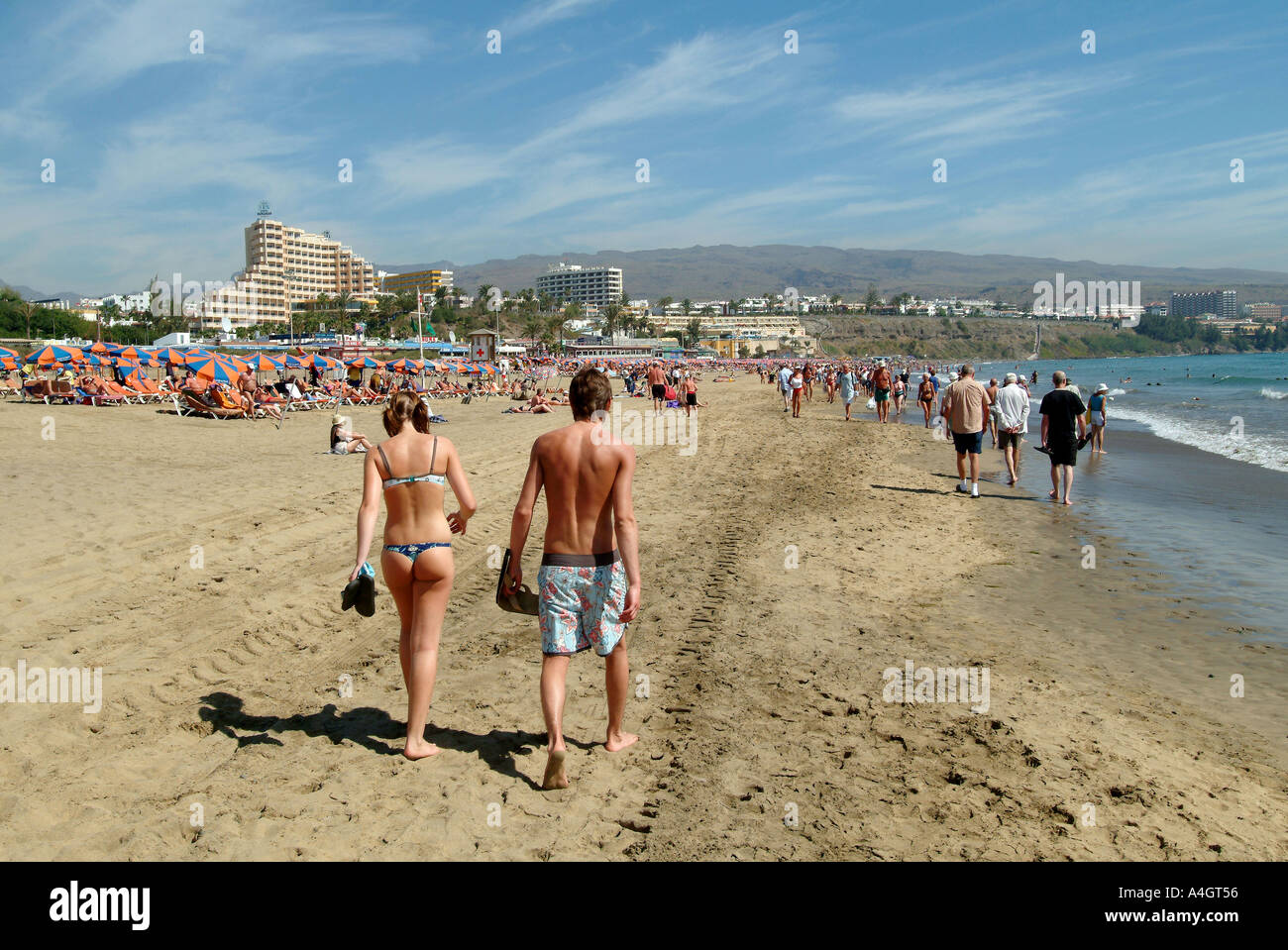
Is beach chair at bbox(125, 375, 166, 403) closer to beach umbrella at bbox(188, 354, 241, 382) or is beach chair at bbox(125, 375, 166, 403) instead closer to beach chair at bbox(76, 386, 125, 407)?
beach chair at bbox(76, 386, 125, 407)

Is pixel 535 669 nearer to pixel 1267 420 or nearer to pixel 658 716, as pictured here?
pixel 658 716

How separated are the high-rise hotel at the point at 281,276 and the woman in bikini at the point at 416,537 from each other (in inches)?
5622

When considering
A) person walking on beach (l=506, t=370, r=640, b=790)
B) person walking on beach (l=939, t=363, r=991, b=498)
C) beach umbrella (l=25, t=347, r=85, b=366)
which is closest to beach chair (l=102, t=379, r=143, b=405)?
beach umbrella (l=25, t=347, r=85, b=366)

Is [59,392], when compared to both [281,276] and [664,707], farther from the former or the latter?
[281,276]

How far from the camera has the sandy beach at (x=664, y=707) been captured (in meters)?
3.17

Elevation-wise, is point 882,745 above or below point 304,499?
below

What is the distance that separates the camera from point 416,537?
3.69 meters

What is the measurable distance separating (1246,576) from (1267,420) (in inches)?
951

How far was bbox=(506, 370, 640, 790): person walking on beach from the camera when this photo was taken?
3.46 metres

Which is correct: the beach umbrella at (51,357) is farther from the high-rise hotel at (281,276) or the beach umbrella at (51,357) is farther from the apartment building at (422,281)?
the apartment building at (422,281)

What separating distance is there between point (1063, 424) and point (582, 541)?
29.3 ft
